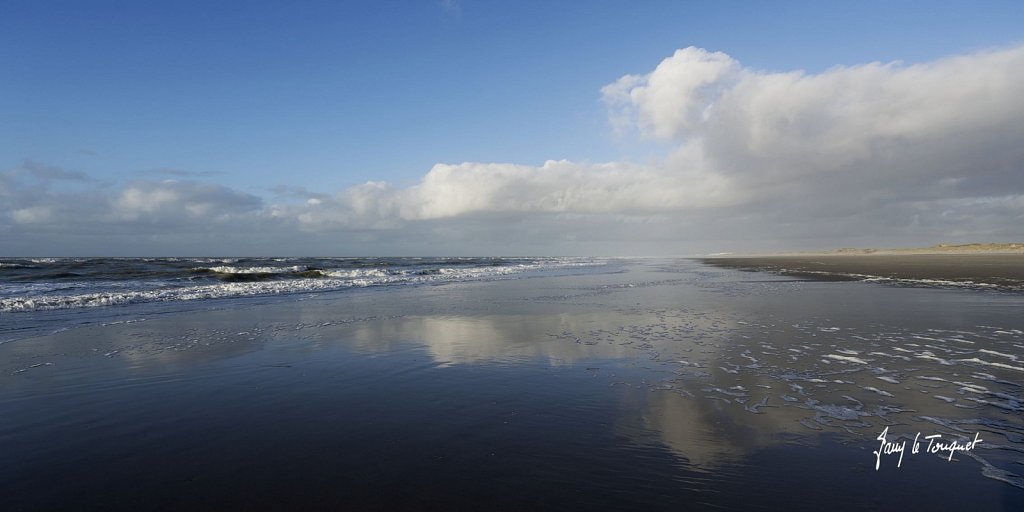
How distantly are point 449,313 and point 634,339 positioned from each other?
7418mm

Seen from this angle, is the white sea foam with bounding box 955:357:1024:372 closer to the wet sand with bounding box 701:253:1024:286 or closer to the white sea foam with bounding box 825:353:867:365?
the white sea foam with bounding box 825:353:867:365

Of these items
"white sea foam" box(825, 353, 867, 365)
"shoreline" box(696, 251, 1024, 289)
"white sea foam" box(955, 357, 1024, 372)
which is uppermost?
"shoreline" box(696, 251, 1024, 289)

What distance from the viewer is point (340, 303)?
19516mm

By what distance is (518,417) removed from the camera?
18.2 feet

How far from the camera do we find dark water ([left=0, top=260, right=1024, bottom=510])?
3.74 meters

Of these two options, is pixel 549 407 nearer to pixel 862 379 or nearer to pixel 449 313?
pixel 862 379

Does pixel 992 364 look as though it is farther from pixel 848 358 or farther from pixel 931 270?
pixel 931 270
